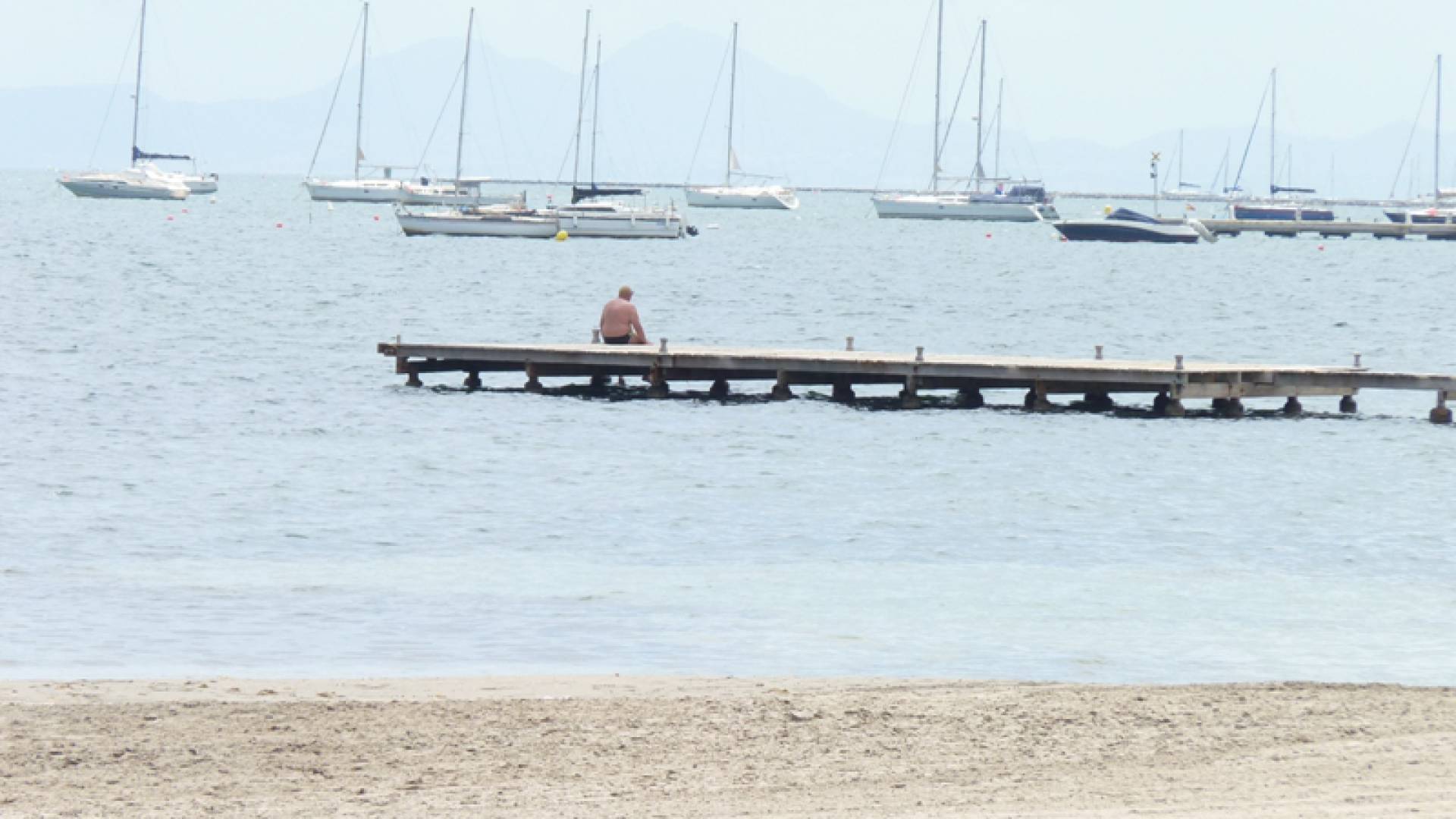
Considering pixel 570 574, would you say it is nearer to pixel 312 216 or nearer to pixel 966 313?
pixel 966 313

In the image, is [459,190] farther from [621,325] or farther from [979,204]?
[621,325]

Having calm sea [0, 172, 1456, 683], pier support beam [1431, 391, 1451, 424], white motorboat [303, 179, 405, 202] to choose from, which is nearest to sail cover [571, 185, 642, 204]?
white motorboat [303, 179, 405, 202]

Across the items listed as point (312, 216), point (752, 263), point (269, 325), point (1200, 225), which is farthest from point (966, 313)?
point (312, 216)

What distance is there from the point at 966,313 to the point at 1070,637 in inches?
2024

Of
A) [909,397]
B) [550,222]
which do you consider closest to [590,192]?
[550,222]

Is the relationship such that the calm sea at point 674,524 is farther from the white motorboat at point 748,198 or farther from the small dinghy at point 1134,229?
the white motorboat at point 748,198

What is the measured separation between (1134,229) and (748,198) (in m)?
Answer: 61.4

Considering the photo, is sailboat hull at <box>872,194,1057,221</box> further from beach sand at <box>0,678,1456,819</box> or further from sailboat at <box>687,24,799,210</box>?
beach sand at <box>0,678,1456,819</box>

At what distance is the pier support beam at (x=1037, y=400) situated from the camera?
33.7 meters

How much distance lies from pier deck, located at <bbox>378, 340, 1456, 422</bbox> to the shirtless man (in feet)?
1.09

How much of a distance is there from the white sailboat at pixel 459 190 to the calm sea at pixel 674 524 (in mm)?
61545

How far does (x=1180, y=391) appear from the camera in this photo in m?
31.8

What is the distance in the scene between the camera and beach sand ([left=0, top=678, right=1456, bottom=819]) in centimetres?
1023

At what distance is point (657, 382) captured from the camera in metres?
34.4
